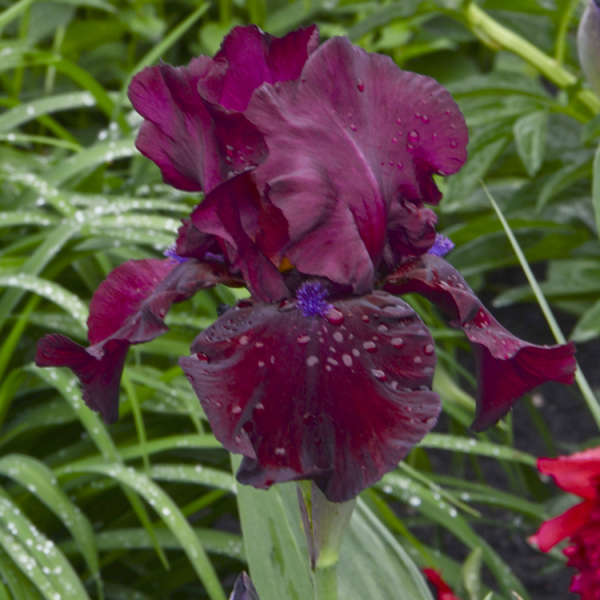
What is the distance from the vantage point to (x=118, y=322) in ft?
1.88

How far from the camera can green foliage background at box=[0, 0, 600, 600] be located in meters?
0.97

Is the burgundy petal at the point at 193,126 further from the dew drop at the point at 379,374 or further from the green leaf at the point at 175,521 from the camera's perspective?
the green leaf at the point at 175,521

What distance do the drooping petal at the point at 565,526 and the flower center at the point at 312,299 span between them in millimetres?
153

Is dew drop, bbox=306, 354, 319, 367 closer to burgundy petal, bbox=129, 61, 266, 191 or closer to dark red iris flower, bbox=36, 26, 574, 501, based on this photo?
dark red iris flower, bbox=36, 26, 574, 501

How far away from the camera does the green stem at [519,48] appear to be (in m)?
1.46

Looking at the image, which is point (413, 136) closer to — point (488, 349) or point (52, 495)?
point (488, 349)

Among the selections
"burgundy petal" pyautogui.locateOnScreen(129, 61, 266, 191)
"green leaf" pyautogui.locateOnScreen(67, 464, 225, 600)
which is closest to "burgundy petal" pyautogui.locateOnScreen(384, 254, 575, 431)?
"burgundy petal" pyautogui.locateOnScreen(129, 61, 266, 191)

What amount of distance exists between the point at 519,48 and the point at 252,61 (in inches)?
39.3

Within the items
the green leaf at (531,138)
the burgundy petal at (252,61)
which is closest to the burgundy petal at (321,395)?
the burgundy petal at (252,61)

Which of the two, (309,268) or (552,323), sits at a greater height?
(309,268)

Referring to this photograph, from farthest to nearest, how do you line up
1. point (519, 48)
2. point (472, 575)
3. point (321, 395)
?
1. point (519, 48)
2. point (472, 575)
3. point (321, 395)

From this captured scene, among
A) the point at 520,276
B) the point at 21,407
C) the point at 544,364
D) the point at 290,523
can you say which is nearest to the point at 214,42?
the point at 520,276

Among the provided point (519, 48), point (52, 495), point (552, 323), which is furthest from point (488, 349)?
point (519, 48)

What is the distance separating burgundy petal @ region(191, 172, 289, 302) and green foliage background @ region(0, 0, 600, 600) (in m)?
0.20
